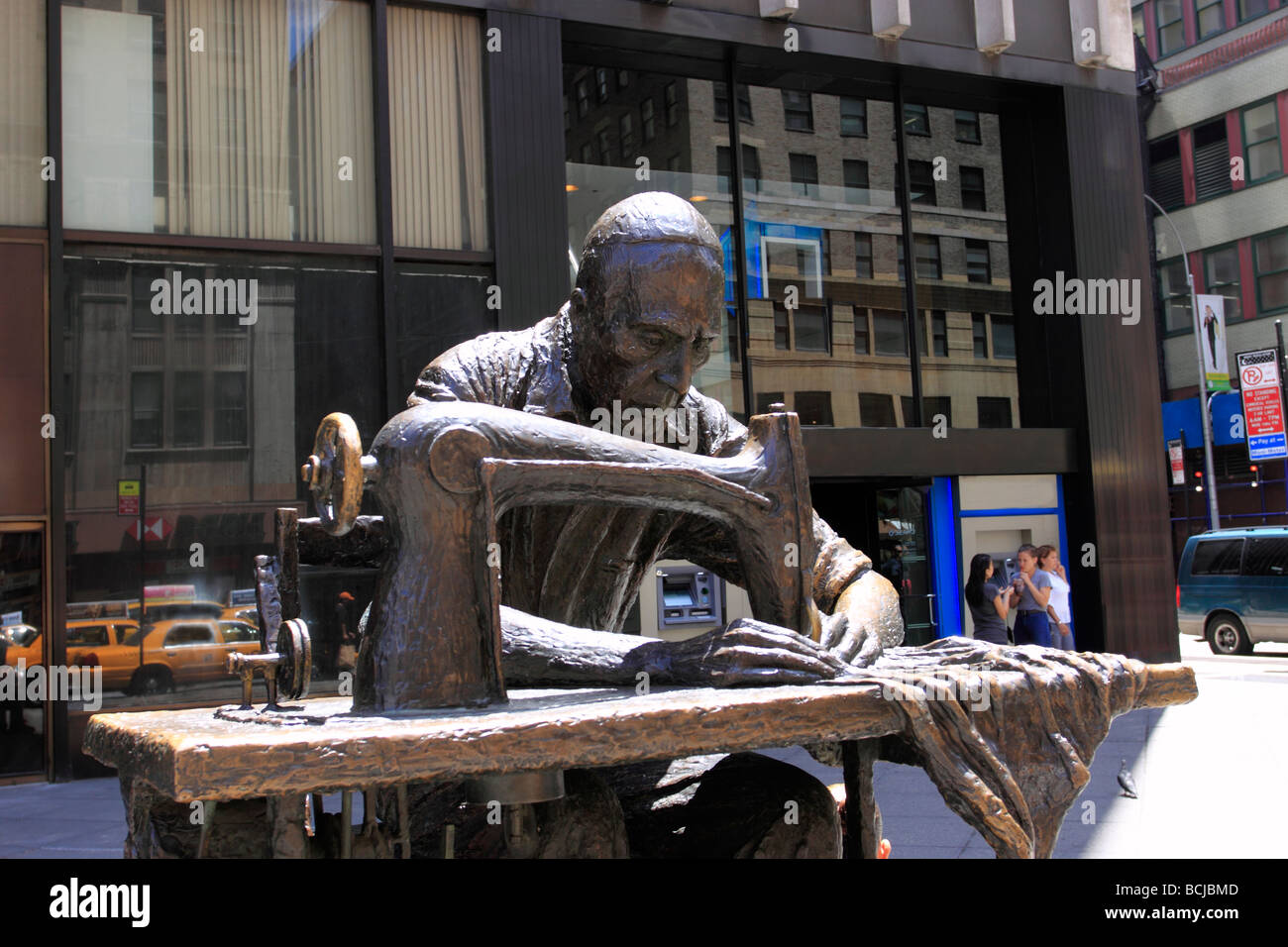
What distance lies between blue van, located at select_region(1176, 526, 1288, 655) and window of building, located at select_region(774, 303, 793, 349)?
8191 millimetres

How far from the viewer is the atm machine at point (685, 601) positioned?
33.8 feet

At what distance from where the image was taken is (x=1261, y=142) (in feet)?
83.5

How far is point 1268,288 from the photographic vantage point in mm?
25500

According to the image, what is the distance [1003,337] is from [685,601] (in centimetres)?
477

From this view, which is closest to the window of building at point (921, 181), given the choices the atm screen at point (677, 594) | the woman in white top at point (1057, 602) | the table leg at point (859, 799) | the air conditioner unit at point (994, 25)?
the air conditioner unit at point (994, 25)

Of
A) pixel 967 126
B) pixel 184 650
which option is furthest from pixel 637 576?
pixel 967 126

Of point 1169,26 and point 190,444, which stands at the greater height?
point 1169,26

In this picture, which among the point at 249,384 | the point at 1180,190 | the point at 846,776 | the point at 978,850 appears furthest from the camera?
the point at 1180,190

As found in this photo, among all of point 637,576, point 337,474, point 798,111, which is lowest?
point 637,576

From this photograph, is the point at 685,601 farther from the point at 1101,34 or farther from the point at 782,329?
the point at 1101,34

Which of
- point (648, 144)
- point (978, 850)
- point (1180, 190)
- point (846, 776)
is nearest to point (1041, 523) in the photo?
point (648, 144)

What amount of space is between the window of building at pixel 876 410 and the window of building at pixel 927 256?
144cm
